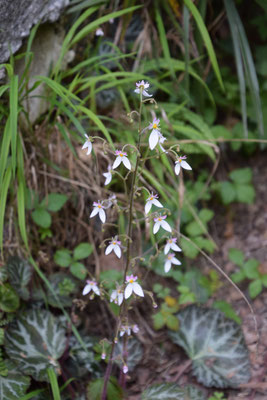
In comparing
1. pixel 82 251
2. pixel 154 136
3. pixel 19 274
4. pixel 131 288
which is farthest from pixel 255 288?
pixel 154 136

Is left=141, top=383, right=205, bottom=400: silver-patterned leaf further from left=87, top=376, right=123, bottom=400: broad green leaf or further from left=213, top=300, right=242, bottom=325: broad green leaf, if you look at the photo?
left=213, top=300, right=242, bottom=325: broad green leaf

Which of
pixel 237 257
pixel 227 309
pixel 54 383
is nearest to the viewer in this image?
pixel 54 383

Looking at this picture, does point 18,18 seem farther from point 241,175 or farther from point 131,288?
point 241,175

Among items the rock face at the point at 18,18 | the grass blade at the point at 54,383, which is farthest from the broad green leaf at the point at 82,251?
the rock face at the point at 18,18

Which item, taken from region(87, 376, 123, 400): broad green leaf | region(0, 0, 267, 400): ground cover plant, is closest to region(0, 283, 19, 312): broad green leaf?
region(0, 0, 267, 400): ground cover plant

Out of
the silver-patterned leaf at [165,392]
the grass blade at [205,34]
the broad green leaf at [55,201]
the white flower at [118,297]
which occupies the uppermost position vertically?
the grass blade at [205,34]

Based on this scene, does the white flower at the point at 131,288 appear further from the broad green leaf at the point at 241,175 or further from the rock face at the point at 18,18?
the broad green leaf at the point at 241,175

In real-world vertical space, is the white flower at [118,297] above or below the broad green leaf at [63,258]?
below
